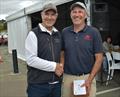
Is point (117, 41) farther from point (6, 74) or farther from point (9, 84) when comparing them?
point (9, 84)

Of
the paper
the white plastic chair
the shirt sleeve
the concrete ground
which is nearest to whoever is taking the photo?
the shirt sleeve

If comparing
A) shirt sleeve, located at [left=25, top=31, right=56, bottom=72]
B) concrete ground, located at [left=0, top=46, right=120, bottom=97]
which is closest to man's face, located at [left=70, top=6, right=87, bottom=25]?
shirt sleeve, located at [left=25, top=31, right=56, bottom=72]

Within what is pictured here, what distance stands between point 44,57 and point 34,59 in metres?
0.11

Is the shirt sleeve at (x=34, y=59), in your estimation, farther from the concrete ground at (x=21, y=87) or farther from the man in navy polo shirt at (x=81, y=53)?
the concrete ground at (x=21, y=87)

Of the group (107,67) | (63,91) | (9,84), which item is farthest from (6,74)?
(63,91)

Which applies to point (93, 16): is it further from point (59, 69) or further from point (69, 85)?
point (59, 69)

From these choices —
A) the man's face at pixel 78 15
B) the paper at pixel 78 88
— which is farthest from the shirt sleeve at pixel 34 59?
the man's face at pixel 78 15

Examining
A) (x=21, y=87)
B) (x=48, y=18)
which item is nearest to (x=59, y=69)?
(x=48, y=18)

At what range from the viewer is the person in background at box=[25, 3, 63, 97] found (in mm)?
4223

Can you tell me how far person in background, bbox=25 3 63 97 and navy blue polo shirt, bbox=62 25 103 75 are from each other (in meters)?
0.13

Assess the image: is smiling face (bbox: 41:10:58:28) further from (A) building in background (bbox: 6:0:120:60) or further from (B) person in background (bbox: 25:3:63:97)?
(A) building in background (bbox: 6:0:120:60)

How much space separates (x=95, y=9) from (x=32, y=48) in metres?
7.38

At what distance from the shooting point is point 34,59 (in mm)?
4211

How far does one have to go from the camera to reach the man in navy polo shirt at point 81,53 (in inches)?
172
